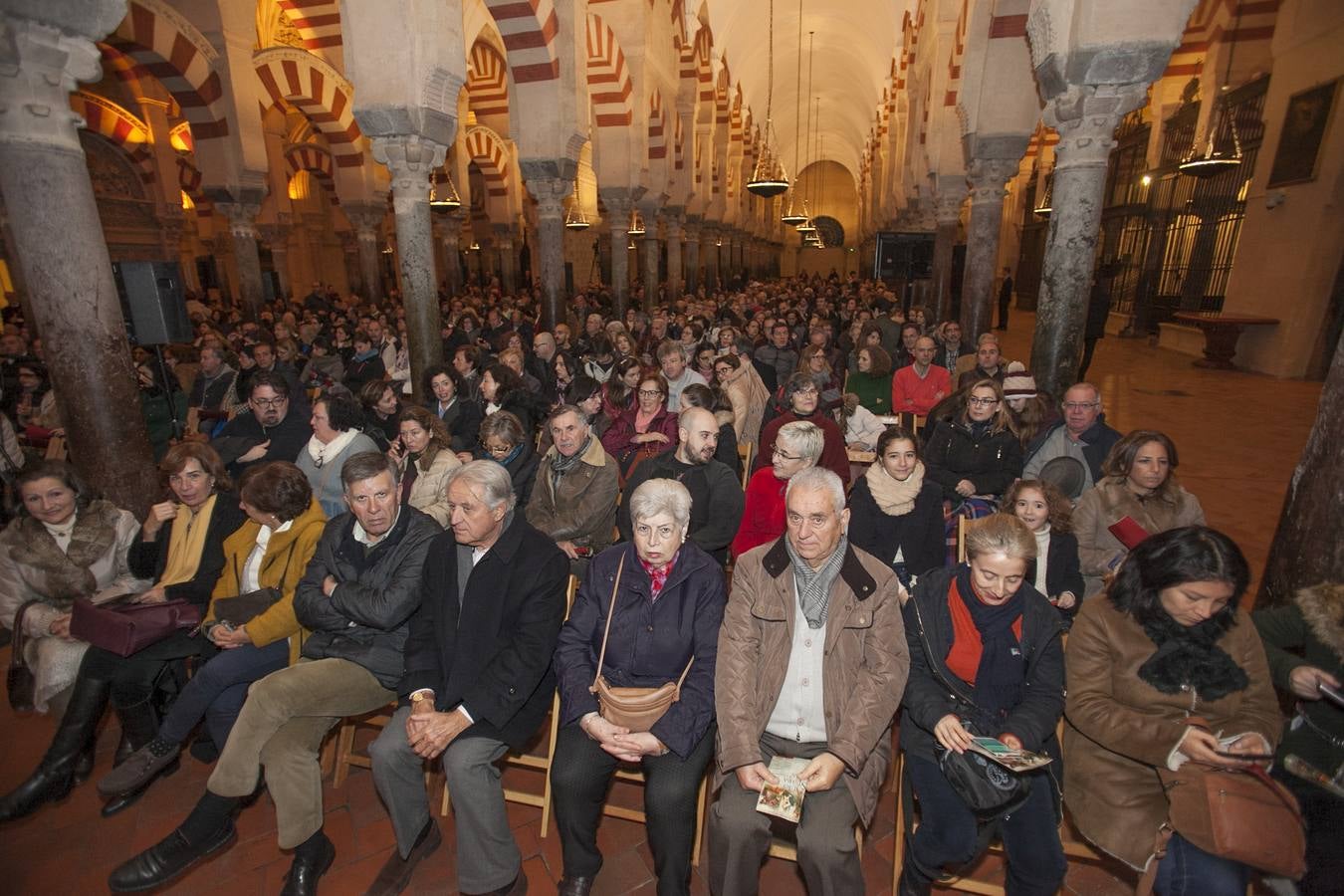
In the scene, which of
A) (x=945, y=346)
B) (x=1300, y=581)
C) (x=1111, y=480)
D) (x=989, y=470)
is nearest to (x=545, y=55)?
(x=945, y=346)

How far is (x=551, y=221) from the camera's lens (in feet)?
31.3

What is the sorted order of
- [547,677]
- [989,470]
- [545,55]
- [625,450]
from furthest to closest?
[545,55] → [625,450] → [989,470] → [547,677]

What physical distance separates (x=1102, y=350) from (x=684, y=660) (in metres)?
14.4

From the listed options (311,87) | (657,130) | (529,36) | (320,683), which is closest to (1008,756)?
(320,683)

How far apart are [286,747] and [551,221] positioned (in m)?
8.42

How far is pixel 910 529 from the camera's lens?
3.08 m

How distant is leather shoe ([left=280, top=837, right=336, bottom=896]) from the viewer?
230cm

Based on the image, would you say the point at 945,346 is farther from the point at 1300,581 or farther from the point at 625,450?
the point at 1300,581

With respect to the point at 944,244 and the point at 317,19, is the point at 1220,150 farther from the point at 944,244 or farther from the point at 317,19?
the point at 317,19

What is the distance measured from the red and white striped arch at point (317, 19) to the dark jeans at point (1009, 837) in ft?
44.2

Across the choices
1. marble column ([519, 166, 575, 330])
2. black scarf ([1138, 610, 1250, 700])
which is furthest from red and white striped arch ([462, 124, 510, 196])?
black scarf ([1138, 610, 1250, 700])

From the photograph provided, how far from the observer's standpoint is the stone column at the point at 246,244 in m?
9.91

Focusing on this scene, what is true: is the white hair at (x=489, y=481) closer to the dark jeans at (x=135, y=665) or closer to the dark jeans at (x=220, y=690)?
the dark jeans at (x=220, y=690)

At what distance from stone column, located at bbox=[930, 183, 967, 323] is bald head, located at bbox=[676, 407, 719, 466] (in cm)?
1001
